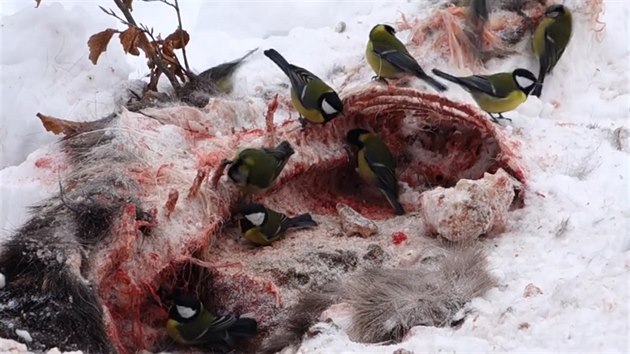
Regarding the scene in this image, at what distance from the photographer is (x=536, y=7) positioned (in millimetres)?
6129

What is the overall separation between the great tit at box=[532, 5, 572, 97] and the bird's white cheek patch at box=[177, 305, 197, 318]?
2933 millimetres

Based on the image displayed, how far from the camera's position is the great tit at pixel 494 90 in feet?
16.5

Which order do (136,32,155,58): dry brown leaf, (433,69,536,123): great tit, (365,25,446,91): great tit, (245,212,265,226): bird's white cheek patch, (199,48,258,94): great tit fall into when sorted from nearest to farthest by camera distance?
(245,212,265,226): bird's white cheek patch
(433,69,536,123): great tit
(365,25,446,91): great tit
(136,32,155,58): dry brown leaf
(199,48,258,94): great tit

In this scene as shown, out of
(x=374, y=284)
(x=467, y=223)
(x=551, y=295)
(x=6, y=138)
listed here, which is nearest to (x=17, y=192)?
(x=6, y=138)

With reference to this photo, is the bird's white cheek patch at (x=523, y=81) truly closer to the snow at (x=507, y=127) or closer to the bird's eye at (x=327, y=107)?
the snow at (x=507, y=127)

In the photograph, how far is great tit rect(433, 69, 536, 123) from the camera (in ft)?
16.5

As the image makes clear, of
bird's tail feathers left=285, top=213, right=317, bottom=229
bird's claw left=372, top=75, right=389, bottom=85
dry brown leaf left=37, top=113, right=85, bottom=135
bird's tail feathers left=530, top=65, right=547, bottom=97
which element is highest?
dry brown leaf left=37, top=113, right=85, bottom=135

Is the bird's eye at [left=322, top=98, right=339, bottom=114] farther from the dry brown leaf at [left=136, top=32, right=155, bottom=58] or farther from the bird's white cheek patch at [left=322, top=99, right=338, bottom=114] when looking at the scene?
the dry brown leaf at [left=136, top=32, right=155, bottom=58]

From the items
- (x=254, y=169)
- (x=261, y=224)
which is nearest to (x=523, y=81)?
(x=254, y=169)

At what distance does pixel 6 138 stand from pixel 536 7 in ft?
11.3

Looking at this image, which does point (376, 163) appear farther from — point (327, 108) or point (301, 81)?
point (301, 81)

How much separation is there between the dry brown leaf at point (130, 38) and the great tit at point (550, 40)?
2.44 meters

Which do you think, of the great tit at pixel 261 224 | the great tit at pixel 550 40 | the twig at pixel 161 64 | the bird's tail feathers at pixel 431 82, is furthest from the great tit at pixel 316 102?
the great tit at pixel 550 40

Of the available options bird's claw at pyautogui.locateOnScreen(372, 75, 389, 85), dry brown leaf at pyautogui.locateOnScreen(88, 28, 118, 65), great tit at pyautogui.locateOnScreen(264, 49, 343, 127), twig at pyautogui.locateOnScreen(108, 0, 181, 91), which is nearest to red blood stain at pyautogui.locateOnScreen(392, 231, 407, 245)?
great tit at pyautogui.locateOnScreen(264, 49, 343, 127)
